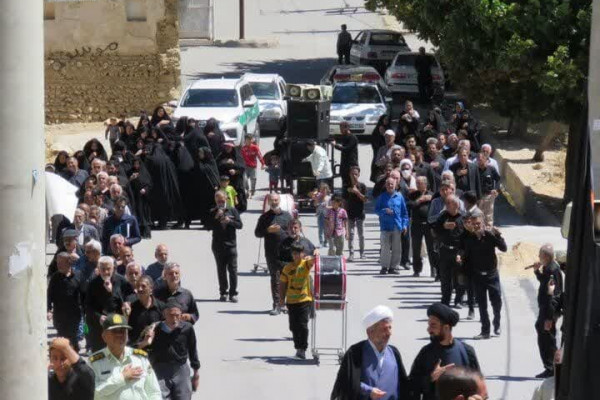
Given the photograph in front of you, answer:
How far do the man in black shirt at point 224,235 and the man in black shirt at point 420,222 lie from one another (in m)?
3.11

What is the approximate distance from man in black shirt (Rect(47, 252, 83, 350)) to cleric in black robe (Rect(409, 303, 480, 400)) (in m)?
6.43

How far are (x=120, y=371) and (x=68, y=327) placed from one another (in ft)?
18.3

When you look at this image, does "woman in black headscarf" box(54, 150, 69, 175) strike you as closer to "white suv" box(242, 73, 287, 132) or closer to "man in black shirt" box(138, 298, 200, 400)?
"man in black shirt" box(138, 298, 200, 400)

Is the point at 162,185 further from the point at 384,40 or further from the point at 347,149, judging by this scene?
the point at 384,40

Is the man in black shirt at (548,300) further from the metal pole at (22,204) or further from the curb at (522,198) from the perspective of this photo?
the metal pole at (22,204)

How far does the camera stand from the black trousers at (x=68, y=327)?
15594mm

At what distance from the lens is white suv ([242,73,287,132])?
3612 centimetres

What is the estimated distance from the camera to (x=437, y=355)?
9.59 meters

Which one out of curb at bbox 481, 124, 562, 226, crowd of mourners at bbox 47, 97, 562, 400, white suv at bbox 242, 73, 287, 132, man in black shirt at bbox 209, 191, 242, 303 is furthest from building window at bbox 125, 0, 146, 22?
man in black shirt at bbox 209, 191, 242, 303

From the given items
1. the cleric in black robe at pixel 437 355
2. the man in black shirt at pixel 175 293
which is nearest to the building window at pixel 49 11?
the man in black shirt at pixel 175 293

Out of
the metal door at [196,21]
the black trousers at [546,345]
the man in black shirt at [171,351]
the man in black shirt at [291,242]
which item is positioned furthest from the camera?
the metal door at [196,21]

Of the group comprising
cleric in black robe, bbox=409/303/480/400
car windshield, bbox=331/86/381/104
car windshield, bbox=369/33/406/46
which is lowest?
car windshield, bbox=331/86/381/104

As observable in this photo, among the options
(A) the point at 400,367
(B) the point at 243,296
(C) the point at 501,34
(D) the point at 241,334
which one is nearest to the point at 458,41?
(C) the point at 501,34

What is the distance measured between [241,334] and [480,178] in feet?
21.4
